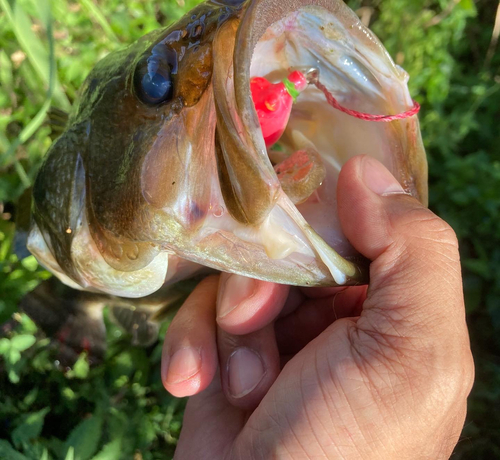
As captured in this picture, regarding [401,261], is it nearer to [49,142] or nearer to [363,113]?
[363,113]

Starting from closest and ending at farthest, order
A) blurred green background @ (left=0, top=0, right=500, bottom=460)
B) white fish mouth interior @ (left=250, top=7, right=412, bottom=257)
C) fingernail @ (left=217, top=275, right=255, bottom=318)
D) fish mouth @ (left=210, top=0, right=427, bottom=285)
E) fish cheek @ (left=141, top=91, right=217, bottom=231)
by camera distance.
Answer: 1. fish mouth @ (left=210, top=0, right=427, bottom=285)
2. fish cheek @ (left=141, top=91, right=217, bottom=231)
3. white fish mouth interior @ (left=250, top=7, right=412, bottom=257)
4. fingernail @ (left=217, top=275, right=255, bottom=318)
5. blurred green background @ (left=0, top=0, right=500, bottom=460)

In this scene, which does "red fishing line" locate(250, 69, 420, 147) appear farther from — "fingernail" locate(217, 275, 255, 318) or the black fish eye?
"fingernail" locate(217, 275, 255, 318)

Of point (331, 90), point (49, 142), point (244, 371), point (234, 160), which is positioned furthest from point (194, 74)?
point (49, 142)

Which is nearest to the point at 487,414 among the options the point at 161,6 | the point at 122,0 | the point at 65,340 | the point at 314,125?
the point at 314,125

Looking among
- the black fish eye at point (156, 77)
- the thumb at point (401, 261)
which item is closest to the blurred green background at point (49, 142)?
the black fish eye at point (156, 77)

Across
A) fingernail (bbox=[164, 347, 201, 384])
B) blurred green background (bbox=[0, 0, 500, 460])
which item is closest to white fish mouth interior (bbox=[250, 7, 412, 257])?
fingernail (bbox=[164, 347, 201, 384])

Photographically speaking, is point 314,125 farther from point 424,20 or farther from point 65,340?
point 424,20
